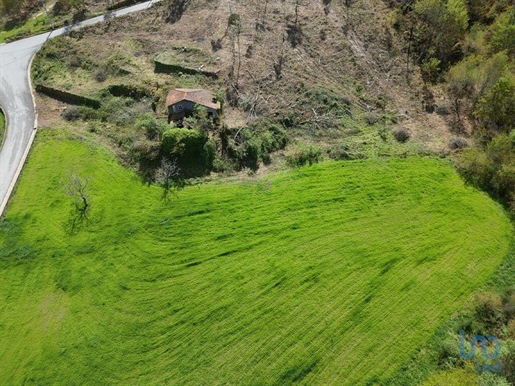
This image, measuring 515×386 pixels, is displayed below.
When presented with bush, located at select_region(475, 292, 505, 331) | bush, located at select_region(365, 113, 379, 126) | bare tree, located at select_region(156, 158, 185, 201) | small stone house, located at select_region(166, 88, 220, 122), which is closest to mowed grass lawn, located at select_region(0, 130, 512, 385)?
bare tree, located at select_region(156, 158, 185, 201)

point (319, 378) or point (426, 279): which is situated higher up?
point (426, 279)

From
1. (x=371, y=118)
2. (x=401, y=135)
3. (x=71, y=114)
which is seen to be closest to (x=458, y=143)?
(x=401, y=135)

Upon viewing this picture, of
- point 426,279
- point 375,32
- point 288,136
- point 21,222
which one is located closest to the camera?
point 426,279

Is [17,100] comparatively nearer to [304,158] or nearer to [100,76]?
[100,76]

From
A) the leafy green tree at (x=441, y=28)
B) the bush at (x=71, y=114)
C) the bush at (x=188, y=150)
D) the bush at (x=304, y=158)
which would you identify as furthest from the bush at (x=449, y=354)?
the bush at (x=71, y=114)

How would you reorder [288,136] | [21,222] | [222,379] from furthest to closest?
[288,136], [21,222], [222,379]

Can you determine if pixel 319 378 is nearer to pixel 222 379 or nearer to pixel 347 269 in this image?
pixel 222 379

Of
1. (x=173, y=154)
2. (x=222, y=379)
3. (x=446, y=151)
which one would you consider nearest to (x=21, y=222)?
(x=173, y=154)
